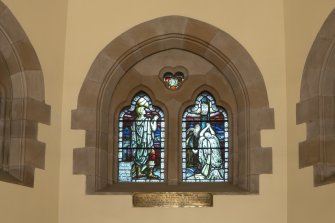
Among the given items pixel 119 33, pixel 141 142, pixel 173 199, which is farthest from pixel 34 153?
pixel 119 33

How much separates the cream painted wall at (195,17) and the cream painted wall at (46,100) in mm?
114

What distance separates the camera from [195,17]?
8797mm

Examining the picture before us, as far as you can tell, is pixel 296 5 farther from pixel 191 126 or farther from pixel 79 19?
pixel 79 19

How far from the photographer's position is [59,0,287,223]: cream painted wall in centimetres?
820

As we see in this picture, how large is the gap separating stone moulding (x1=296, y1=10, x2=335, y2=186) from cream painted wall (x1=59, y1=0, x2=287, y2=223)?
0.50 m

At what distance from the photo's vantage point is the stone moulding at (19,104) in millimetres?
7836

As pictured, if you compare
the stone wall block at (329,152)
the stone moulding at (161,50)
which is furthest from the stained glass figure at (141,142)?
the stone wall block at (329,152)

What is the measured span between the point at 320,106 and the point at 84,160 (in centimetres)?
266

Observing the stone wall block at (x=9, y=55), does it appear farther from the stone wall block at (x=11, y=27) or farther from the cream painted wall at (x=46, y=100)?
the cream painted wall at (x=46, y=100)

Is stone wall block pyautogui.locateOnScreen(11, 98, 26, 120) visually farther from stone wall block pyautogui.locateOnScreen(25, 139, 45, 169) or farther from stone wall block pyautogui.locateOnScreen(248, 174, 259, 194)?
stone wall block pyautogui.locateOnScreen(248, 174, 259, 194)

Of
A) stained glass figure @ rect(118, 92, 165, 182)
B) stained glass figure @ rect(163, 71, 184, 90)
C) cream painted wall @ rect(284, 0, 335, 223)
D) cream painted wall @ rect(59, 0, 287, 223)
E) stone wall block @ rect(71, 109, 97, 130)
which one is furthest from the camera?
stained glass figure @ rect(163, 71, 184, 90)

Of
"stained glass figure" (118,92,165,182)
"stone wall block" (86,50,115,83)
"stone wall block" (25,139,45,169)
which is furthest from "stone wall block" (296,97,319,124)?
"stone wall block" (25,139,45,169)

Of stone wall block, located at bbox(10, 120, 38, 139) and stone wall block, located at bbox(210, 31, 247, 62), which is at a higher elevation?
stone wall block, located at bbox(210, 31, 247, 62)

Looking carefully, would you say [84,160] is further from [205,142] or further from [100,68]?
[205,142]
